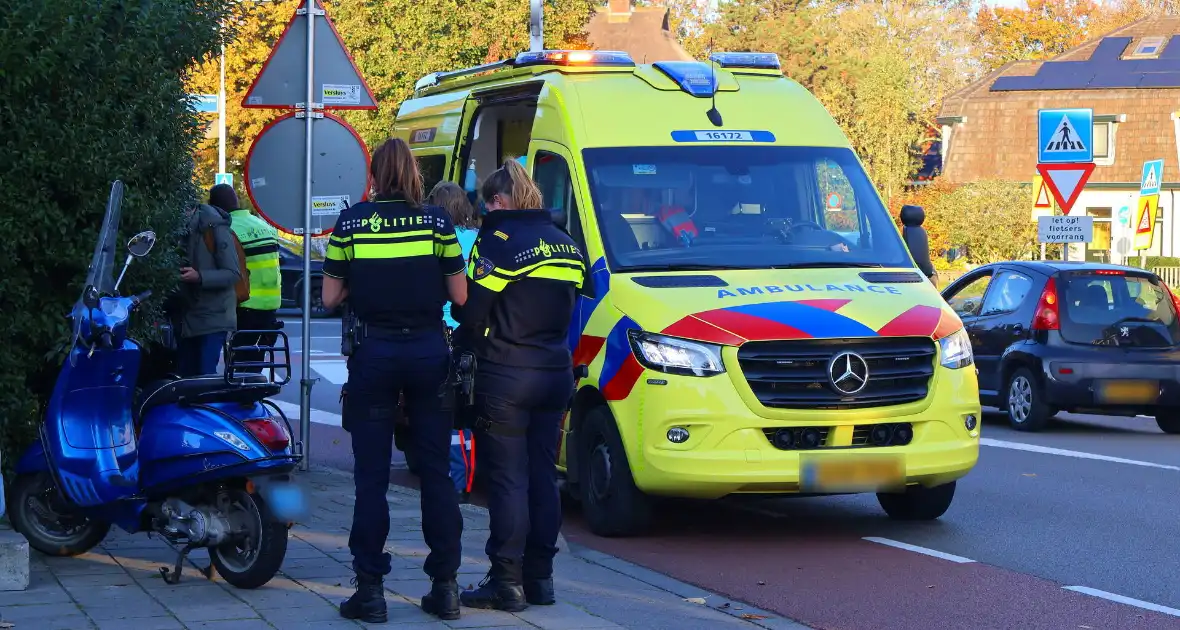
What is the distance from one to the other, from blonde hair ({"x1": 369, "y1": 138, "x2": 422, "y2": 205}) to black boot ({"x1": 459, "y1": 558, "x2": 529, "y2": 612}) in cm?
155

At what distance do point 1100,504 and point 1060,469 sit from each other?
182 cm

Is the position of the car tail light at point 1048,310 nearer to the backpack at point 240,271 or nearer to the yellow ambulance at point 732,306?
the yellow ambulance at point 732,306

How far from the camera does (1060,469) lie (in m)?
12.4

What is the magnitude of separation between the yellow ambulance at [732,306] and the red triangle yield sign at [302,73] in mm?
1274

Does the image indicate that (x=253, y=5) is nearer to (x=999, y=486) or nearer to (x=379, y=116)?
(x=999, y=486)

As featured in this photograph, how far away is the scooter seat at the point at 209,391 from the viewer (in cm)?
729

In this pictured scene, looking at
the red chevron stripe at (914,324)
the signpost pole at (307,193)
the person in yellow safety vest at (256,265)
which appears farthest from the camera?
the person in yellow safety vest at (256,265)

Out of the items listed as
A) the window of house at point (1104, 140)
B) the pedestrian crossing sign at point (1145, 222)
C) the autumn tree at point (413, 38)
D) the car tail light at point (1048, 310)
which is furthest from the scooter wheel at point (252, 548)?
the window of house at point (1104, 140)

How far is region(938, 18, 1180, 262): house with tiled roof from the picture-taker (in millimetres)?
53094

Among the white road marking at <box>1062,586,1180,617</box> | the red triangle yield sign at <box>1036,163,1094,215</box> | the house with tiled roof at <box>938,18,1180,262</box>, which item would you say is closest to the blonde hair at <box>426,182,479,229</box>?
the white road marking at <box>1062,586,1180,617</box>

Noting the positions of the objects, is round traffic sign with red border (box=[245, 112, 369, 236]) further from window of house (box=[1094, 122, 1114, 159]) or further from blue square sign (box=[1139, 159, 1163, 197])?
window of house (box=[1094, 122, 1114, 159])

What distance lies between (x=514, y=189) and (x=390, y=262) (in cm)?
78

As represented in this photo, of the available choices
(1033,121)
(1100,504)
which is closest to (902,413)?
(1100,504)

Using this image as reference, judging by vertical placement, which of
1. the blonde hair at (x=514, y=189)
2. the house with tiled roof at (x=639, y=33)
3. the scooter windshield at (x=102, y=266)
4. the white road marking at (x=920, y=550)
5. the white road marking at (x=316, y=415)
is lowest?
the white road marking at (x=316, y=415)
